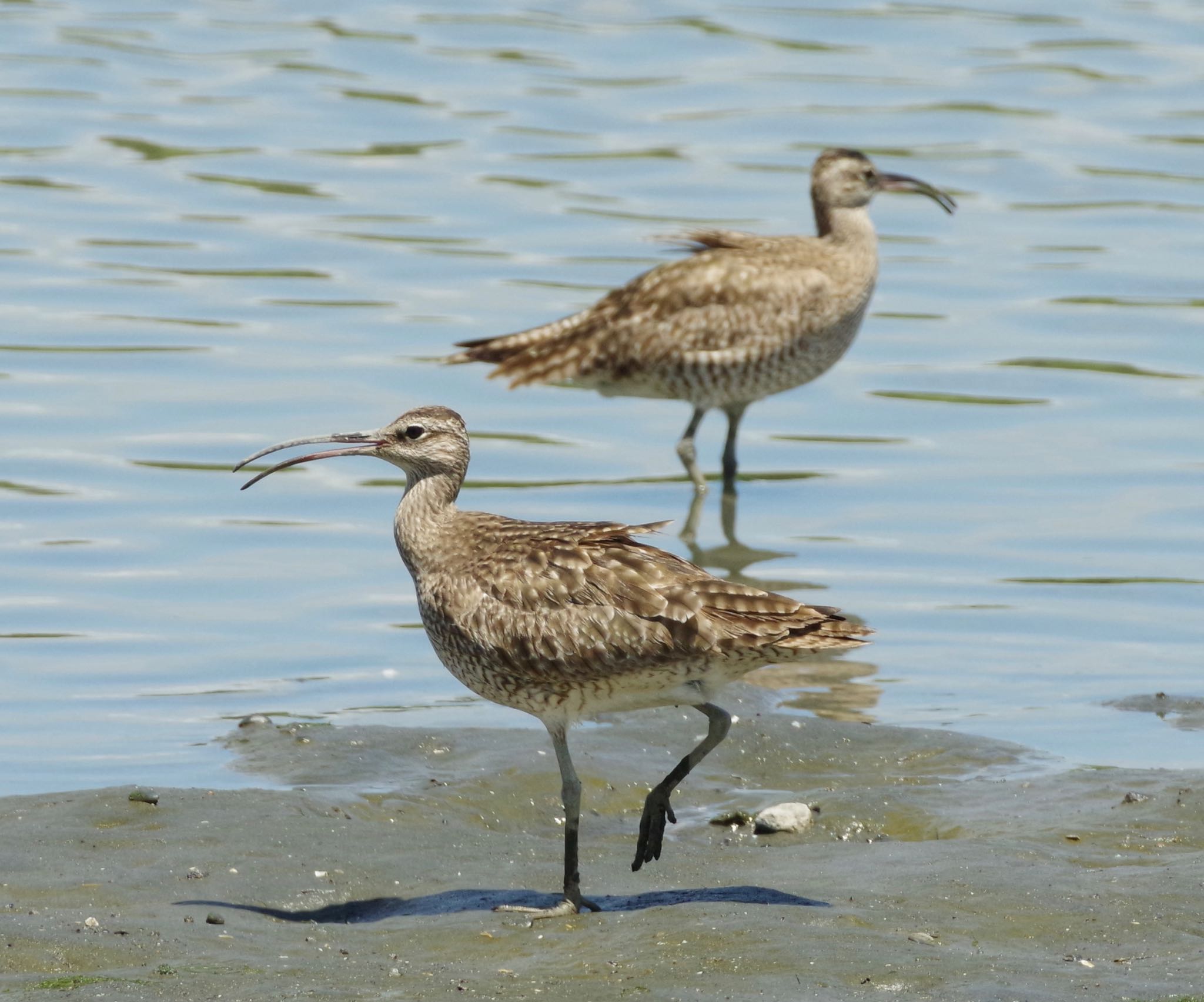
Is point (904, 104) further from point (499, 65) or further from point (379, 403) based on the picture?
point (379, 403)

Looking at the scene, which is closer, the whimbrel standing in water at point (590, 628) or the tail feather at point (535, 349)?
the whimbrel standing in water at point (590, 628)

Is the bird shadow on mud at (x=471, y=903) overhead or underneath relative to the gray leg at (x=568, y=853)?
underneath

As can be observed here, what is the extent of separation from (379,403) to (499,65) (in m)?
12.4

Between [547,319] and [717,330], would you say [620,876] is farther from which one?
A: [547,319]

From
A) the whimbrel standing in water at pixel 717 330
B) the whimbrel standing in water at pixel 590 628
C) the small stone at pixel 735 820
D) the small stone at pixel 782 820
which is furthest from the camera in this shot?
the whimbrel standing in water at pixel 717 330

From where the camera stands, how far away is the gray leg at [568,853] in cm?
718

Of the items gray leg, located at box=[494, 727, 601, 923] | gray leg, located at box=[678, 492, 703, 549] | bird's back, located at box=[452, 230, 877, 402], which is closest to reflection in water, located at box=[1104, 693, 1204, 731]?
gray leg, located at box=[494, 727, 601, 923]

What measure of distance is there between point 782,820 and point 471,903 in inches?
57.9

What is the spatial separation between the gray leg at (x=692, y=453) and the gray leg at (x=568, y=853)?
730 cm

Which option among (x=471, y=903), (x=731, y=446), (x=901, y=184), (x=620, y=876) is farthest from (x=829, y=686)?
(x=901, y=184)

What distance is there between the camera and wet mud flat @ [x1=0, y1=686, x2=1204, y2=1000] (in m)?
6.51

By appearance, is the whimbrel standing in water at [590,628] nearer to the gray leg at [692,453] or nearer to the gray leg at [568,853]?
the gray leg at [568,853]

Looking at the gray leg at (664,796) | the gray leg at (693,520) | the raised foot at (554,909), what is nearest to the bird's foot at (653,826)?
the gray leg at (664,796)

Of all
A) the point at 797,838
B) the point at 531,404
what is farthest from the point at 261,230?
the point at 797,838
